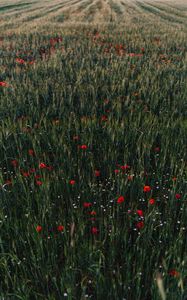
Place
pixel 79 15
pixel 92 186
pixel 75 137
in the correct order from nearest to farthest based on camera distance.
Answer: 1. pixel 92 186
2. pixel 75 137
3. pixel 79 15

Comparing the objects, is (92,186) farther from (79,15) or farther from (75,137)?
(79,15)

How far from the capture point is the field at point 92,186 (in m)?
1.59

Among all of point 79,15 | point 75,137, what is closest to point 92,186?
point 75,137

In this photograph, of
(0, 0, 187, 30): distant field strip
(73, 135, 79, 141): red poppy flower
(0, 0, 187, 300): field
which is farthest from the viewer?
(0, 0, 187, 30): distant field strip

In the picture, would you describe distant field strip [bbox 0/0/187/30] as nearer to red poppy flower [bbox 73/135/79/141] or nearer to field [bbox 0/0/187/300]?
field [bbox 0/0/187/300]

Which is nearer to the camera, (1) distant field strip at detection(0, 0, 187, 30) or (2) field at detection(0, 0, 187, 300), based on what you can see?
(2) field at detection(0, 0, 187, 300)

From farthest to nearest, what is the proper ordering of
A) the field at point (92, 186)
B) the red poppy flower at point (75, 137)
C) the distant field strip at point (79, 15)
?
1. the distant field strip at point (79, 15)
2. the red poppy flower at point (75, 137)
3. the field at point (92, 186)

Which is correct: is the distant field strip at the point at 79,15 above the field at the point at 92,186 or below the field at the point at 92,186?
above

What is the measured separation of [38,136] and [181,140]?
125cm

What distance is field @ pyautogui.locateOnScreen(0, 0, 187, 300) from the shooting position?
1.59 metres

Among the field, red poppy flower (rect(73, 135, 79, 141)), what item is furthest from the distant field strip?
red poppy flower (rect(73, 135, 79, 141))

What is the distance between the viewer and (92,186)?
2137mm

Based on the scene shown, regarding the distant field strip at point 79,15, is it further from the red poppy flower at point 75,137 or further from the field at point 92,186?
the red poppy flower at point 75,137

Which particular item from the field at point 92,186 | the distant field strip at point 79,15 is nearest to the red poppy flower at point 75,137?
the field at point 92,186
